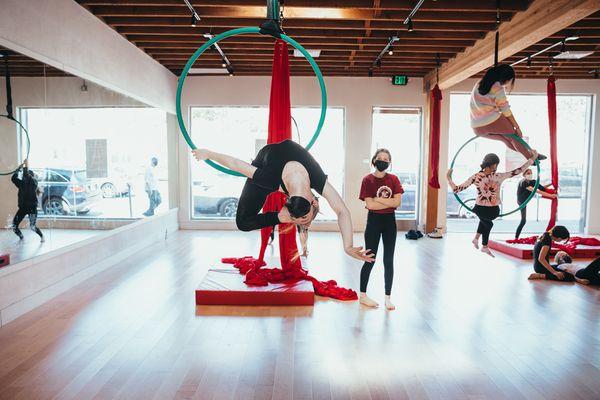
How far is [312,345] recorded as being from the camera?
11.2ft

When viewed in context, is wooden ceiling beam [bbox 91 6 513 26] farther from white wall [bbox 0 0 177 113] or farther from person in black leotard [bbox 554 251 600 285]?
person in black leotard [bbox 554 251 600 285]

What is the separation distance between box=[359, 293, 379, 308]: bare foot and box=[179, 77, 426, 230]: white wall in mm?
5153

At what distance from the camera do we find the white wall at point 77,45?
4.07 meters

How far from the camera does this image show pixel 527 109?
9766 millimetres

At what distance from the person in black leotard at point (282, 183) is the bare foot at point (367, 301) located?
1.79 meters

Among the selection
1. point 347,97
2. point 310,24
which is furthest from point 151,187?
point 347,97

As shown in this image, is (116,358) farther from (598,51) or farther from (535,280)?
(598,51)

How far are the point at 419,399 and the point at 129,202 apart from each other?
573 cm

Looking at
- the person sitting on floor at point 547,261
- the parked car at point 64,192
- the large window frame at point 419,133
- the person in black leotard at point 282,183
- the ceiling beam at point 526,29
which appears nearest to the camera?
the person in black leotard at point 282,183

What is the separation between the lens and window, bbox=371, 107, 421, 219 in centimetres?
965

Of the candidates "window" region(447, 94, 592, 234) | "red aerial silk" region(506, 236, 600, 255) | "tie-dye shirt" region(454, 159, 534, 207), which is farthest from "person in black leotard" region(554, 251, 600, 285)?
"window" region(447, 94, 592, 234)

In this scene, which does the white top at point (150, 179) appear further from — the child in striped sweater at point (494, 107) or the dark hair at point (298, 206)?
the dark hair at point (298, 206)

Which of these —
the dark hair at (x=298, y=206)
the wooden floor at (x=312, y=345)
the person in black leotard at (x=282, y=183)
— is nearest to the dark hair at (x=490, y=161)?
the wooden floor at (x=312, y=345)

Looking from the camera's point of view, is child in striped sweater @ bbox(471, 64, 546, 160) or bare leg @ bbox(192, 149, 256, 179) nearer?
bare leg @ bbox(192, 149, 256, 179)
